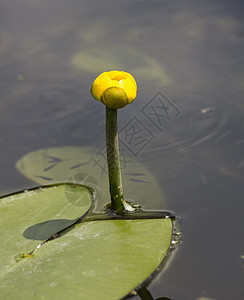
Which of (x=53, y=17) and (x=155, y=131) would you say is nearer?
(x=155, y=131)

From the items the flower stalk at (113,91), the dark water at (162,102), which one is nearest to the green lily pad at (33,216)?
the dark water at (162,102)

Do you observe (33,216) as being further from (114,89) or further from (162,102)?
(162,102)

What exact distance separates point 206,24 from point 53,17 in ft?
4.48

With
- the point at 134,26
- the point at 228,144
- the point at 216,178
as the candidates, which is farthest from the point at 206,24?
the point at 216,178

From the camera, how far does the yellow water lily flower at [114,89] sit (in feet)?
4.50

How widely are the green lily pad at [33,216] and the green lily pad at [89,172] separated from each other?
14 centimetres

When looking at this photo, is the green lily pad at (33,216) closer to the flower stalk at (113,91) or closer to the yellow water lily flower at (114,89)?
the flower stalk at (113,91)

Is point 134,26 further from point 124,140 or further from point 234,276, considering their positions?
point 234,276

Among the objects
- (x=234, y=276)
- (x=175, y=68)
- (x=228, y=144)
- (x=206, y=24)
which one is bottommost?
(x=234, y=276)

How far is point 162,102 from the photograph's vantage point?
2.60 meters

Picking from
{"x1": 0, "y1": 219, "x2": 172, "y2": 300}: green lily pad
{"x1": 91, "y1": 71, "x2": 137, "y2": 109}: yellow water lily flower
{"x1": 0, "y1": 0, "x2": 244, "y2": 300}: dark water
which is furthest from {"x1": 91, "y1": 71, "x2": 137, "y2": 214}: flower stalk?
{"x1": 0, "y1": 0, "x2": 244, "y2": 300}: dark water

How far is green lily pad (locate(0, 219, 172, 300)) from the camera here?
131 centimetres

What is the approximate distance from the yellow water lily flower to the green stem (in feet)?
0.32

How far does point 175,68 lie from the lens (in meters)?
2.85
